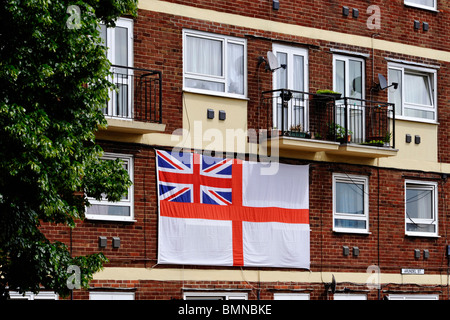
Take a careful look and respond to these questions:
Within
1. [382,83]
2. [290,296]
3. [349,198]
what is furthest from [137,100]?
[382,83]

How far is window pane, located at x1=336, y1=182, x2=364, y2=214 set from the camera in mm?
25109

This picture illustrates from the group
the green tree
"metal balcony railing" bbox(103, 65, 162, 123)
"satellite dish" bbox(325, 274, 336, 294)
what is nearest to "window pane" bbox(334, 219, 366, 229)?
"satellite dish" bbox(325, 274, 336, 294)

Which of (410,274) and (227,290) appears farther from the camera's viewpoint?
(410,274)

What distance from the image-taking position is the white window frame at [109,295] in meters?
21.2

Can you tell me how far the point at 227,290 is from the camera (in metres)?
23.0

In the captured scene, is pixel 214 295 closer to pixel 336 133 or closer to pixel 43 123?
pixel 336 133

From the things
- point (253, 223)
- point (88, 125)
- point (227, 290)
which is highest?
Answer: point (88, 125)

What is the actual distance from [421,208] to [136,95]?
28.0ft

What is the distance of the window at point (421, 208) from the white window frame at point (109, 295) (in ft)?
25.9

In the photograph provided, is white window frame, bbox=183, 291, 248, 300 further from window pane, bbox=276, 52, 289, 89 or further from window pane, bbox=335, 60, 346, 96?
window pane, bbox=335, 60, 346, 96
